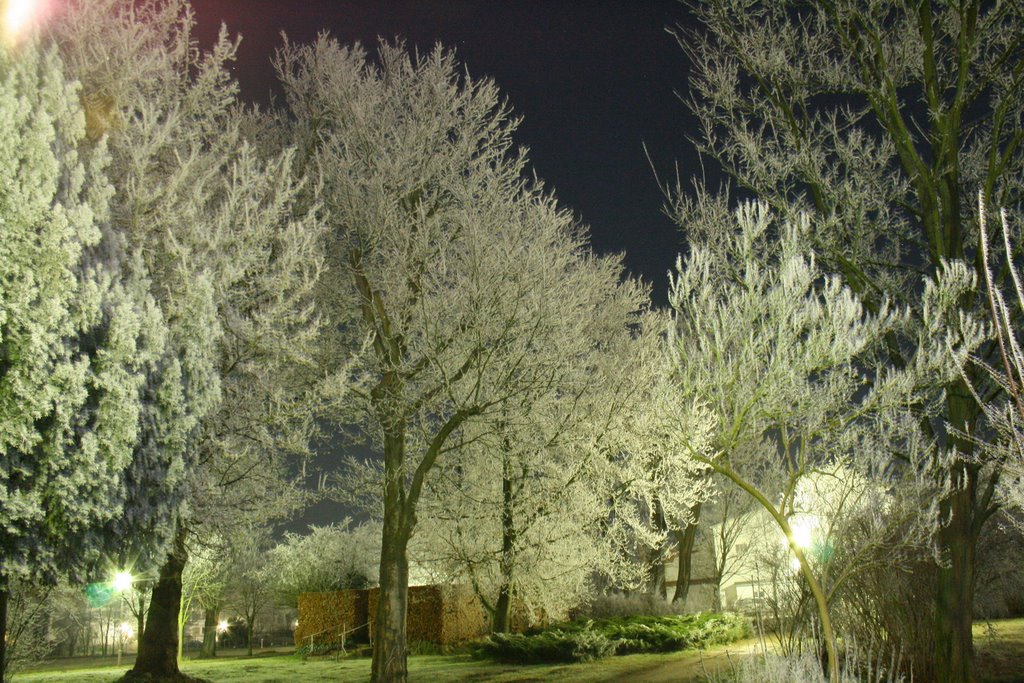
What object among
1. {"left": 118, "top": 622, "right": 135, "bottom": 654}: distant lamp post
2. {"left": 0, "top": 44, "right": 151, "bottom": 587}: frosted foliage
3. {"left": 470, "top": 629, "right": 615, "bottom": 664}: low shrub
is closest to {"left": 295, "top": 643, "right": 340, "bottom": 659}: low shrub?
{"left": 470, "top": 629, "right": 615, "bottom": 664}: low shrub

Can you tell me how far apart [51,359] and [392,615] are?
6.68 metres

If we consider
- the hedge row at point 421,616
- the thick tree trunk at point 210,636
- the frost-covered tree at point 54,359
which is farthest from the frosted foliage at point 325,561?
the frost-covered tree at point 54,359

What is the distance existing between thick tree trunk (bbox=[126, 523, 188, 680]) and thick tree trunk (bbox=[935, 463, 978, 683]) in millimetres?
11291

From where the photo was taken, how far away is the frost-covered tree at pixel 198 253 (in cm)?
916

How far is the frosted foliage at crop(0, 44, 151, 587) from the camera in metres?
6.99

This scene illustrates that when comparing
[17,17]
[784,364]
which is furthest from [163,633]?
[784,364]

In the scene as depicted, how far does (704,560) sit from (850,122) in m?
34.5

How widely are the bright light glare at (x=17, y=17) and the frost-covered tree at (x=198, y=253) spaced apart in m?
2.04

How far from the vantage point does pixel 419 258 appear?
12.7 meters

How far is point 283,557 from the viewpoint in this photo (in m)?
40.1

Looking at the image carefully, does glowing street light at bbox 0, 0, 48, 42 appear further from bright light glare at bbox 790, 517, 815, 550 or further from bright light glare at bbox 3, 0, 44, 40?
bright light glare at bbox 790, 517, 815, 550

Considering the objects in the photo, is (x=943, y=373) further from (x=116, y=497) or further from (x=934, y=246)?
(x=116, y=497)

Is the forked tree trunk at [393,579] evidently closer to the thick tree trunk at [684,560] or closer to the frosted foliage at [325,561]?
the thick tree trunk at [684,560]

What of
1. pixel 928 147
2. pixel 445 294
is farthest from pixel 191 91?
pixel 928 147
